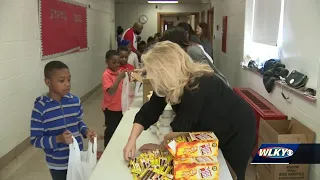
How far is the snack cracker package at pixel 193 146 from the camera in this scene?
4.33 ft

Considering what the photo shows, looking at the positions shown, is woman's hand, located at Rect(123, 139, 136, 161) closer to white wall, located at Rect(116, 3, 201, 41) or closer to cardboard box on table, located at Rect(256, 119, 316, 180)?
cardboard box on table, located at Rect(256, 119, 316, 180)

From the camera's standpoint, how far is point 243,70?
5145 mm

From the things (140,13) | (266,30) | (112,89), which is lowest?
(112,89)

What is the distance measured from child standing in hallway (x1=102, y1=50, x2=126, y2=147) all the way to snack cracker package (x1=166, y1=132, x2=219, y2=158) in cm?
176

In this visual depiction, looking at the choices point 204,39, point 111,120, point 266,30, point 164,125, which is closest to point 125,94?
point 111,120

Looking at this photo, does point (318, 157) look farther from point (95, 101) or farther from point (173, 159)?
point (95, 101)

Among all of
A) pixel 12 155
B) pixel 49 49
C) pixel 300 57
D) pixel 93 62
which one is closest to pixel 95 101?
pixel 93 62

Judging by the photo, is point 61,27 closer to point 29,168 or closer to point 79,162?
point 29,168

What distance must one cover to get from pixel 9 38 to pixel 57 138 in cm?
218

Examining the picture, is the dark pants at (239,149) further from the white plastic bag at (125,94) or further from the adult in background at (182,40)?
the white plastic bag at (125,94)

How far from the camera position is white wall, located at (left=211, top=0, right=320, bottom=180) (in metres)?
2.69

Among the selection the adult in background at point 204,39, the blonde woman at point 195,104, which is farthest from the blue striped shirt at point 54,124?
the adult in background at point 204,39

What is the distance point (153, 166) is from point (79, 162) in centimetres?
55

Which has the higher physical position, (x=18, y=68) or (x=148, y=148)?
(x=18, y=68)
